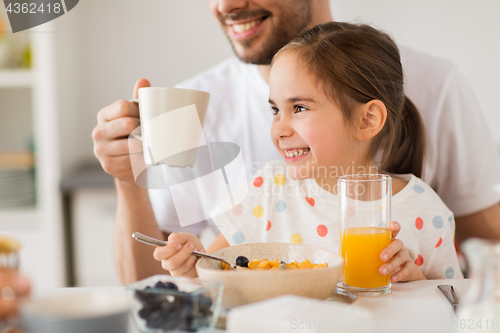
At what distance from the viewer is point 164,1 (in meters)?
2.38

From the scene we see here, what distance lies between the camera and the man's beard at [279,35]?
1193 millimetres

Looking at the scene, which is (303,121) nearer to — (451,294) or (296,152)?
(296,152)

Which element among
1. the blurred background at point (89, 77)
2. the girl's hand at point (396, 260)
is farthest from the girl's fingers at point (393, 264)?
the blurred background at point (89, 77)

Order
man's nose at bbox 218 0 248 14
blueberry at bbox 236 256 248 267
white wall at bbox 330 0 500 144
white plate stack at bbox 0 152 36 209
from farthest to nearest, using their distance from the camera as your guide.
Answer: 1. white wall at bbox 330 0 500 144
2. white plate stack at bbox 0 152 36 209
3. man's nose at bbox 218 0 248 14
4. blueberry at bbox 236 256 248 267

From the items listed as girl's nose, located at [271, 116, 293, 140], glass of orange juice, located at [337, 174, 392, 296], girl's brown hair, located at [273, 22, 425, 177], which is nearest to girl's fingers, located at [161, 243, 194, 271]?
glass of orange juice, located at [337, 174, 392, 296]

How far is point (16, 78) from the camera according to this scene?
2074 mm

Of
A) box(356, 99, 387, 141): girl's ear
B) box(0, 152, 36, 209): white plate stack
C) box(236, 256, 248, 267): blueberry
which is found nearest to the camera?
box(236, 256, 248, 267): blueberry

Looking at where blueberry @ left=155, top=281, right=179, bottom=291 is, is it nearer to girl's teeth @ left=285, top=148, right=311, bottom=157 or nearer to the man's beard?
girl's teeth @ left=285, top=148, right=311, bottom=157

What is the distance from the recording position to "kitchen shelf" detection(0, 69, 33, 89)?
2064 mm

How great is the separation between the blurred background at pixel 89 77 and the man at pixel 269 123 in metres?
0.77

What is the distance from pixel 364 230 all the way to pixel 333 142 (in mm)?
319

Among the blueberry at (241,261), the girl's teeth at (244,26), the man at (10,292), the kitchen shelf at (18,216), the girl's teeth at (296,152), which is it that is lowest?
the kitchen shelf at (18,216)

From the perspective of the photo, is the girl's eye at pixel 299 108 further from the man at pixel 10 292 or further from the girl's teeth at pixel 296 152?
the man at pixel 10 292

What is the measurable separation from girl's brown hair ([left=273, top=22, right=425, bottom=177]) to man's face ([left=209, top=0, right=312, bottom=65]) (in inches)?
6.3
